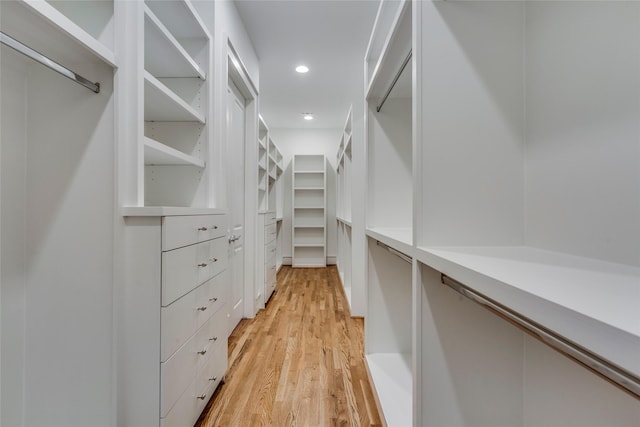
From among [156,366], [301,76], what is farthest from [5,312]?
[301,76]

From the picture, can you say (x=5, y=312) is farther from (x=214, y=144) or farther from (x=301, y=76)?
(x=301, y=76)

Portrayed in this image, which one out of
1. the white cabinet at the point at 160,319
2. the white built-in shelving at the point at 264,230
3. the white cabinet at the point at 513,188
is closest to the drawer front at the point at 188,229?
the white cabinet at the point at 160,319

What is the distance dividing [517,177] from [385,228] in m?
0.93

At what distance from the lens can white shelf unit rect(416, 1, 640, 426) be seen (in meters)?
0.64

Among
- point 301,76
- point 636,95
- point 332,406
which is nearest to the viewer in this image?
point 636,95

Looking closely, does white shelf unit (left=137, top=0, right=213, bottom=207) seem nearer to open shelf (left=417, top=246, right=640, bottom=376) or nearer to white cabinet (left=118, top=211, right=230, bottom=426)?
white cabinet (left=118, top=211, right=230, bottom=426)

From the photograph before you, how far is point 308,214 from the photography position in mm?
5660

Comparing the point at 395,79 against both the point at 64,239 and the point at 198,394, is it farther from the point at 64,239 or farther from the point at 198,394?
the point at 198,394

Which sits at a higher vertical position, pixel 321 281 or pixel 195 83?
pixel 195 83

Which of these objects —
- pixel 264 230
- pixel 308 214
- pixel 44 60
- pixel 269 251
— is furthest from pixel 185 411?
pixel 308 214

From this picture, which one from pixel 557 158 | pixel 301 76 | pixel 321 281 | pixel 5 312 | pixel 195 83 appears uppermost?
pixel 301 76

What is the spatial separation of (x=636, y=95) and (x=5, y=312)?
1.82m

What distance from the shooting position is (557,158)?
0.77 meters

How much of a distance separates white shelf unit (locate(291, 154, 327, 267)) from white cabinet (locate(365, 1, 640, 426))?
4469 millimetres
